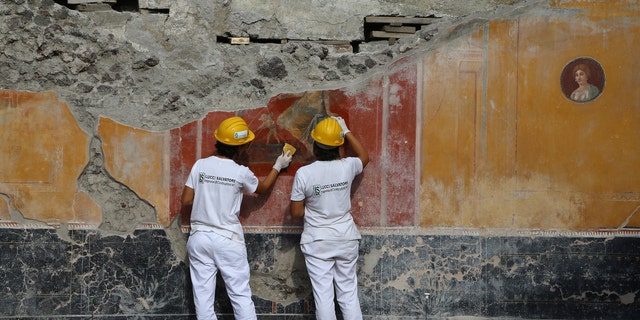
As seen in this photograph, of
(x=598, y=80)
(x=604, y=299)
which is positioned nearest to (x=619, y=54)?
(x=598, y=80)

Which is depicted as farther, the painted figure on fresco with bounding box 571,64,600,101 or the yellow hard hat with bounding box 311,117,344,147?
the painted figure on fresco with bounding box 571,64,600,101

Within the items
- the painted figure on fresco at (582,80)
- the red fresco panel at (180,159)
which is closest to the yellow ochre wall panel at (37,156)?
the red fresco panel at (180,159)

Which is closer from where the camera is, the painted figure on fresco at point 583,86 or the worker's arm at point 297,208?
the worker's arm at point 297,208

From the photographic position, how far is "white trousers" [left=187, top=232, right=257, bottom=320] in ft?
16.5

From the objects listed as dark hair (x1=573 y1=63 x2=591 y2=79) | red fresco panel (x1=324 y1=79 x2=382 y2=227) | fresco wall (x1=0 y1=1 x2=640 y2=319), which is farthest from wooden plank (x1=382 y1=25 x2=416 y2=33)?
dark hair (x1=573 y1=63 x2=591 y2=79)

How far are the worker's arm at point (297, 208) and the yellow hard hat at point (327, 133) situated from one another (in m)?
0.42

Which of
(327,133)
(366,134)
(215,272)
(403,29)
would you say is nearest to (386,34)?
(403,29)

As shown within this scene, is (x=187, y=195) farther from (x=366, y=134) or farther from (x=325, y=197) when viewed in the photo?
(x=366, y=134)

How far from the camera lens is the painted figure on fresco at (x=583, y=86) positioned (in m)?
5.47

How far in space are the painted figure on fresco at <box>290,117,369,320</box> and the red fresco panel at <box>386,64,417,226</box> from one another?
38 centimetres

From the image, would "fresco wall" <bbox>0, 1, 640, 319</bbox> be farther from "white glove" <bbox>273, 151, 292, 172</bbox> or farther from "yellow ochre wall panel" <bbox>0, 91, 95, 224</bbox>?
"yellow ochre wall panel" <bbox>0, 91, 95, 224</bbox>

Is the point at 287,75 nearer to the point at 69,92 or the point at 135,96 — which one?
the point at 135,96

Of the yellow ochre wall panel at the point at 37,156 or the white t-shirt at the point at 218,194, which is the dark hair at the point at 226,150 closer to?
the white t-shirt at the point at 218,194

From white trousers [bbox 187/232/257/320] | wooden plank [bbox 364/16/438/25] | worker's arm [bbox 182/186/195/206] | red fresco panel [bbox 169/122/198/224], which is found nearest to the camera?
white trousers [bbox 187/232/257/320]
